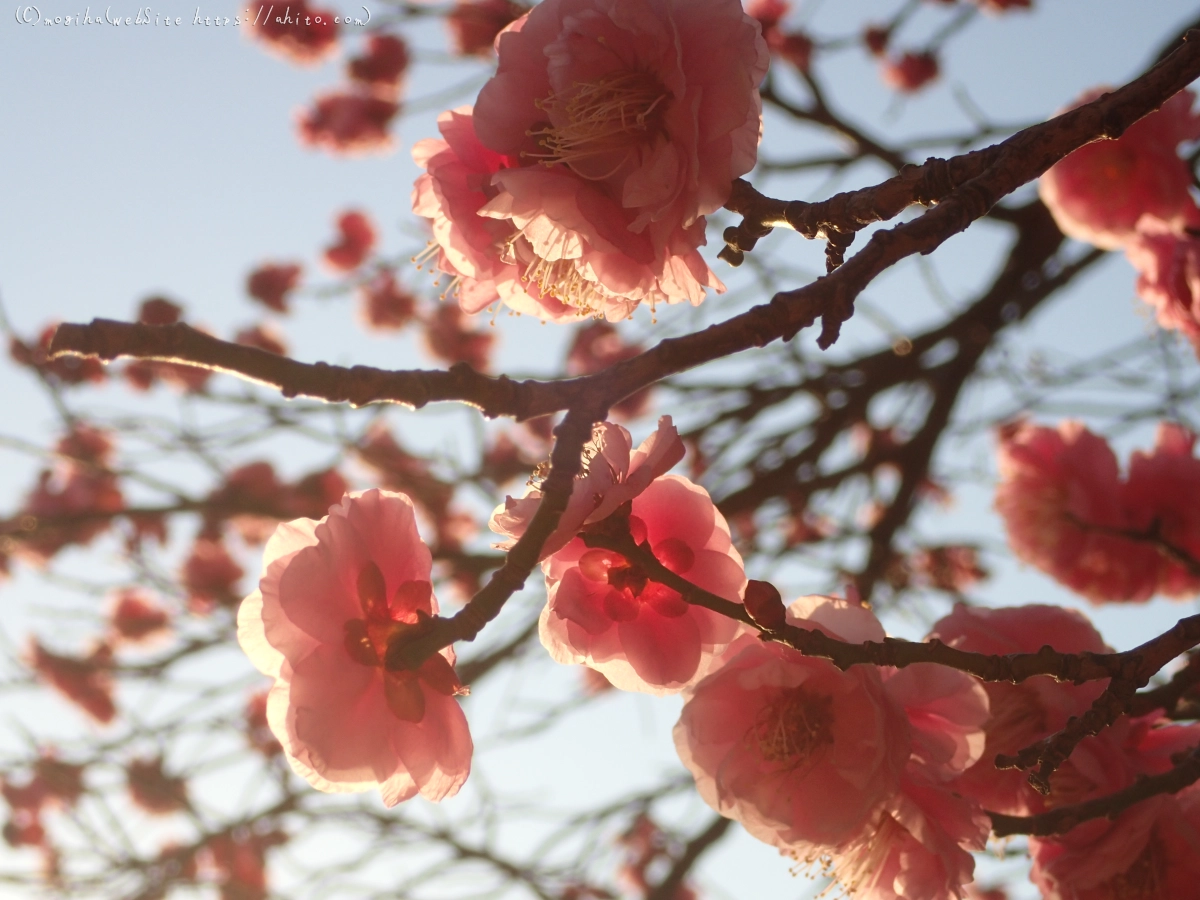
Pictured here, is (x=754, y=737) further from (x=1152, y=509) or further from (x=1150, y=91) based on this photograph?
(x=1152, y=509)

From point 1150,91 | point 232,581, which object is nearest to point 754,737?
point 1150,91

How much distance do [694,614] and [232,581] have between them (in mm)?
5524

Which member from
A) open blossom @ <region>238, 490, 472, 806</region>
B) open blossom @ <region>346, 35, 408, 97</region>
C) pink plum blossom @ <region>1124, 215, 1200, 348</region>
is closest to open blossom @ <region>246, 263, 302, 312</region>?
open blossom @ <region>346, 35, 408, 97</region>

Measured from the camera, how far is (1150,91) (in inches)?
39.6

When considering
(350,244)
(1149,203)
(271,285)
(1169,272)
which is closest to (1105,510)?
(1169,272)

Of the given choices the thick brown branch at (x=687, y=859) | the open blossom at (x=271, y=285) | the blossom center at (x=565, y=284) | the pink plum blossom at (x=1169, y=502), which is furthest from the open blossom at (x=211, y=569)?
the blossom center at (x=565, y=284)

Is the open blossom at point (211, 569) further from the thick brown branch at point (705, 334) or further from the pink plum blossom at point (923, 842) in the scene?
the thick brown branch at point (705, 334)

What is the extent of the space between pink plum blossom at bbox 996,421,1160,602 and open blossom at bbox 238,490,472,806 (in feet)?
5.79

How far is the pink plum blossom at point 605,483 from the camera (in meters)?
0.83

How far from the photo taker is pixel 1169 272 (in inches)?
77.7

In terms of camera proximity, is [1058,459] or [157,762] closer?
[1058,459]

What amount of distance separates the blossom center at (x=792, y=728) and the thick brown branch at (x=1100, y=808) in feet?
0.78

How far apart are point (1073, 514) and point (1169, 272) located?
0.59 meters

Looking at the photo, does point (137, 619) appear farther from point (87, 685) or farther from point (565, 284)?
point (565, 284)
